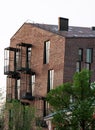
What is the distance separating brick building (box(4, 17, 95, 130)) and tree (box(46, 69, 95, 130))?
1043 inches

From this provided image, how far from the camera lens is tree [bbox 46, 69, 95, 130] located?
3075cm

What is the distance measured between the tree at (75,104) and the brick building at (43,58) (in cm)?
2650

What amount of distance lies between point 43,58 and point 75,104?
103ft

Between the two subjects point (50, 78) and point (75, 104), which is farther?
point (50, 78)

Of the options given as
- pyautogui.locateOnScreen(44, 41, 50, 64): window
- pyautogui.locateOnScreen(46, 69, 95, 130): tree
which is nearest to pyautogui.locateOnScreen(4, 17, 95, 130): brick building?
pyautogui.locateOnScreen(44, 41, 50, 64): window

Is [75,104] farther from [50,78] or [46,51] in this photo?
[46,51]

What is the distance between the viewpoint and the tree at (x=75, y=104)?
30.8 m

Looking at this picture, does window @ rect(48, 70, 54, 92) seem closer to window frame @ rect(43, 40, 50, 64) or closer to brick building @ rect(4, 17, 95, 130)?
brick building @ rect(4, 17, 95, 130)

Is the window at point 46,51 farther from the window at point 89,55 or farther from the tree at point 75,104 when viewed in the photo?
the tree at point 75,104

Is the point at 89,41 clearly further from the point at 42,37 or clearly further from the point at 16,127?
the point at 16,127

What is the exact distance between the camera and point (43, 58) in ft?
205

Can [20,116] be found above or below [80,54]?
below

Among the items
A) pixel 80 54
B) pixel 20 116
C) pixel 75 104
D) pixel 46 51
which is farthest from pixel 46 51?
pixel 75 104

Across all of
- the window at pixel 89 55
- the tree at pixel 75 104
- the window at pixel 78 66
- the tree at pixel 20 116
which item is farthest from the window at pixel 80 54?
the tree at pixel 75 104
